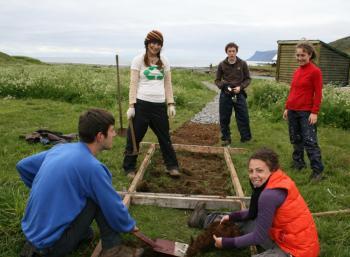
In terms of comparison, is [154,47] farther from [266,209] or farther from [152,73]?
[266,209]

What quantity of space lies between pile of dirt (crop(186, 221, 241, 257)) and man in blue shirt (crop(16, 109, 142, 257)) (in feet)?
2.39

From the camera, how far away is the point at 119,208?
305 centimetres

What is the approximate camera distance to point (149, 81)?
554 cm

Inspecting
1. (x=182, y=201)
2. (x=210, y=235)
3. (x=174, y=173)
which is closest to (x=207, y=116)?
(x=174, y=173)

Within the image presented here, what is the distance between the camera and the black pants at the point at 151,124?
5.59 m

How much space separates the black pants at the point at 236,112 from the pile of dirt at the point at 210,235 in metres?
4.41

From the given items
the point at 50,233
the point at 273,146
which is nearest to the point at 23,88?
the point at 273,146

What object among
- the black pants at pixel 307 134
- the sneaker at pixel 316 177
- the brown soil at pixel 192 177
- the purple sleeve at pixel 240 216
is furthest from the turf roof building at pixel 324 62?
the purple sleeve at pixel 240 216

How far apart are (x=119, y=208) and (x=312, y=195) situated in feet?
9.87

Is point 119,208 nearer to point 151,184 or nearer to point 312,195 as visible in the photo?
point 151,184

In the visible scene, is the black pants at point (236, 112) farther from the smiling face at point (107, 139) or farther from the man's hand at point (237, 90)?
the smiling face at point (107, 139)

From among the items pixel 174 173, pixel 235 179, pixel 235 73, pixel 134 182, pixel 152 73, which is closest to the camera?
pixel 134 182

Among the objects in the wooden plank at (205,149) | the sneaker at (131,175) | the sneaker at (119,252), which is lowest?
the wooden plank at (205,149)

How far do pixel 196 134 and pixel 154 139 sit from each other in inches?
55.5
